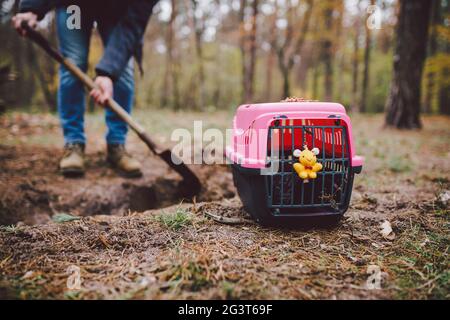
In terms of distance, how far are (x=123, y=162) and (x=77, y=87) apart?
68cm

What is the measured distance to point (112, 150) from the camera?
8.73 ft

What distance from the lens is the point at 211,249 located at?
1281 mm

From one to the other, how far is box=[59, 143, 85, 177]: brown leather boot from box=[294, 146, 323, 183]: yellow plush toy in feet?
5.81

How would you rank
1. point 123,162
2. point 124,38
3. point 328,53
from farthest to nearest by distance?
point 328,53, point 123,162, point 124,38

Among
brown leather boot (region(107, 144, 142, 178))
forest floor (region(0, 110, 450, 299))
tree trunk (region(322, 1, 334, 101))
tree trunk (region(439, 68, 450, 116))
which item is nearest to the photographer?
forest floor (region(0, 110, 450, 299))

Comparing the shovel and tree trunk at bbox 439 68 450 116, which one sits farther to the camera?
tree trunk at bbox 439 68 450 116

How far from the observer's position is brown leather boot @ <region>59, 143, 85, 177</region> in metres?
2.39

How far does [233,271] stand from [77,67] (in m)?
2.01

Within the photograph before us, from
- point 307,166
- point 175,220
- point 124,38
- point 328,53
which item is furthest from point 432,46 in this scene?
point 175,220

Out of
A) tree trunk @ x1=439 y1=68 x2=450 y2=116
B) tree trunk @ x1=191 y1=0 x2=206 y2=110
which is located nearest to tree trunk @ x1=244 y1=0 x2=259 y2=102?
tree trunk @ x1=191 y1=0 x2=206 y2=110

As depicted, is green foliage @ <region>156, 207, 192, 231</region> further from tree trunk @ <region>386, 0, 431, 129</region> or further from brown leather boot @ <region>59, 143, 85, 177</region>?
tree trunk @ <region>386, 0, 431, 129</region>

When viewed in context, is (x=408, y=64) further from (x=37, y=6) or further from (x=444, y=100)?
(x=444, y=100)

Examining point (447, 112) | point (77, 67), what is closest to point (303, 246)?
point (77, 67)
